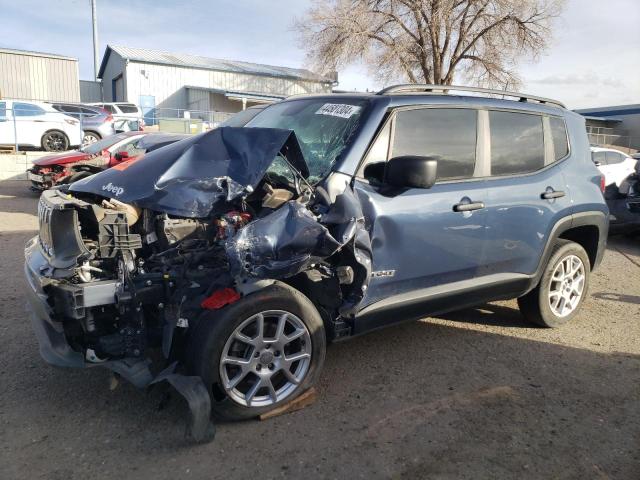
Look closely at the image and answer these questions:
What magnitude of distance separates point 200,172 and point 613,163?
9920 millimetres

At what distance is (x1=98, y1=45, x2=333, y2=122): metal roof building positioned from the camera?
106 ft

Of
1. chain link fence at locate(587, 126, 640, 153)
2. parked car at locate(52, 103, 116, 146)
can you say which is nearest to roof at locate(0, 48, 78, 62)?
parked car at locate(52, 103, 116, 146)

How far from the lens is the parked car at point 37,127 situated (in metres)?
14.9

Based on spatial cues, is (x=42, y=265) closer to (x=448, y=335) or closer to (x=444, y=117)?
(x=444, y=117)

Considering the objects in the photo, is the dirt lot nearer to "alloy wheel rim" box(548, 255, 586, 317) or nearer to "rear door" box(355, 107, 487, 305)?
"alloy wheel rim" box(548, 255, 586, 317)

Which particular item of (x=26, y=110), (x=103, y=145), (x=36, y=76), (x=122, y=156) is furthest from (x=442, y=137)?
(x=36, y=76)

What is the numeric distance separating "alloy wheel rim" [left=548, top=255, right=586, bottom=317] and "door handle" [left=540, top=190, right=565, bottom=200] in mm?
624

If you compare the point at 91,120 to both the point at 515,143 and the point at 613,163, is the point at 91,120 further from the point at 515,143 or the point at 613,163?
the point at 515,143

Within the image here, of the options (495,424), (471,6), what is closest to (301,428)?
(495,424)

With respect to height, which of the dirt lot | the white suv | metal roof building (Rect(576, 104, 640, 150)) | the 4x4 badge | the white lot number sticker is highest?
metal roof building (Rect(576, 104, 640, 150))

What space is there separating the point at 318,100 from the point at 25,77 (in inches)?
1238

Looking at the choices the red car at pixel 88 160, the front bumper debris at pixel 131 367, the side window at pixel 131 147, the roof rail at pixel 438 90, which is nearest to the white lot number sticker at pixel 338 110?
the roof rail at pixel 438 90

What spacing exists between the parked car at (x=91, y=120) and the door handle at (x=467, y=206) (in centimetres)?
1500

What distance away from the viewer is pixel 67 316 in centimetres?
279
